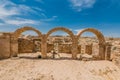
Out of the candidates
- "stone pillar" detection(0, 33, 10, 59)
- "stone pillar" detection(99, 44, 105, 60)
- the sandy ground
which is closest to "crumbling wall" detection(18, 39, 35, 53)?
"stone pillar" detection(0, 33, 10, 59)

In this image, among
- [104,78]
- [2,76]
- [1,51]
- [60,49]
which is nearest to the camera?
[2,76]

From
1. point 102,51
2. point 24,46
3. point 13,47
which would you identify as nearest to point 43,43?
point 13,47

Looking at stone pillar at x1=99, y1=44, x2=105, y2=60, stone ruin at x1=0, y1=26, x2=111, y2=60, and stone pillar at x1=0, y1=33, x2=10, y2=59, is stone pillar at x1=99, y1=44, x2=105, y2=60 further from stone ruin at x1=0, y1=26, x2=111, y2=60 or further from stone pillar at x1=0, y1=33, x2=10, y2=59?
stone pillar at x1=0, y1=33, x2=10, y2=59

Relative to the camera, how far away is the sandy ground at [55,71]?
947 cm

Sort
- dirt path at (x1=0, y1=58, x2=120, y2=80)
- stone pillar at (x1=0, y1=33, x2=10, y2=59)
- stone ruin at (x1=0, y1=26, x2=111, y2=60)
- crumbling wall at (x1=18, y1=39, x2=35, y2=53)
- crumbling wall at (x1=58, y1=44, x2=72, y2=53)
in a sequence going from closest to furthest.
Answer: dirt path at (x1=0, y1=58, x2=120, y2=80) < stone pillar at (x1=0, y1=33, x2=10, y2=59) < stone ruin at (x1=0, y1=26, x2=111, y2=60) < crumbling wall at (x1=18, y1=39, x2=35, y2=53) < crumbling wall at (x1=58, y1=44, x2=72, y2=53)

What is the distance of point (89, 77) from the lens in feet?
32.2

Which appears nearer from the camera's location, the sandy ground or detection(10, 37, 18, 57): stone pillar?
the sandy ground

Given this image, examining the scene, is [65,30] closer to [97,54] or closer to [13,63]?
[97,54]

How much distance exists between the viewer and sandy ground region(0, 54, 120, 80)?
9.47m

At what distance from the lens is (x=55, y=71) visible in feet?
34.4

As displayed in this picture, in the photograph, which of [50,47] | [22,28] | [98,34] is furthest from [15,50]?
[98,34]

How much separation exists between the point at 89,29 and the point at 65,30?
2.70 meters

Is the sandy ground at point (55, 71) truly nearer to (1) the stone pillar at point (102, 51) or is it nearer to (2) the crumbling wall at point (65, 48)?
(1) the stone pillar at point (102, 51)

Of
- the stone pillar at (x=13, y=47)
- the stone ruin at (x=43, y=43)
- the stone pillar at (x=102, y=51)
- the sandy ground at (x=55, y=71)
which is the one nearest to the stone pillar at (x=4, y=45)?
the stone ruin at (x=43, y=43)
